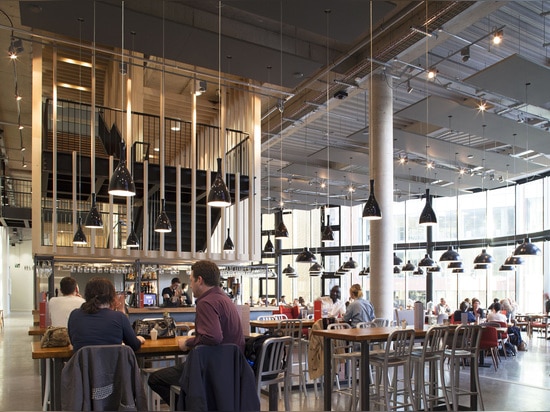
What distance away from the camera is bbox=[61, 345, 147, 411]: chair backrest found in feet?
11.2

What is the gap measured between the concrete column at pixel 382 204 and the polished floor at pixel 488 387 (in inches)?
76.4

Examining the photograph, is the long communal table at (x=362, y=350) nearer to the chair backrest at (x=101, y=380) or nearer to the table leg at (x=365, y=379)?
the table leg at (x=365, y=379)

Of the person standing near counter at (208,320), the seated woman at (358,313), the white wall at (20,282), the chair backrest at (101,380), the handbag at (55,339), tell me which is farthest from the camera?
the white wall at (20,282)

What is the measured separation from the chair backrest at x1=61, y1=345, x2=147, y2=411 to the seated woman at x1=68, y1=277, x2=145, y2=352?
0.17 metres

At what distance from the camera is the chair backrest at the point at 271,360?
160 inches

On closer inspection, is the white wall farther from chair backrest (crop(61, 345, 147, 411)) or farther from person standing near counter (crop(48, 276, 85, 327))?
chair backrest (crop(61, 345, 147, 411))

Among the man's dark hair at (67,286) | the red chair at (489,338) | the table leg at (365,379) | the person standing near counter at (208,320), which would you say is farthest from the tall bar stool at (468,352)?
the man's dark hair at (67,286)

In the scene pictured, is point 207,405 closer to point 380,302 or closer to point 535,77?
point 380,302

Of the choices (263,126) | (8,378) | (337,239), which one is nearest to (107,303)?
(8,378)

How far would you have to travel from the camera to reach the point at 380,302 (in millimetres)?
9680

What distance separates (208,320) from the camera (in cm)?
364

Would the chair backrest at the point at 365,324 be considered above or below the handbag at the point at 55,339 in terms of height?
below

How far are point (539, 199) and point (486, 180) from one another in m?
1.83

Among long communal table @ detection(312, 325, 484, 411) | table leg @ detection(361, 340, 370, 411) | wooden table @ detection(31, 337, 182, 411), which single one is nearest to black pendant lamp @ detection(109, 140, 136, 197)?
wooden table @ detection(31, 337, 182, 411)
